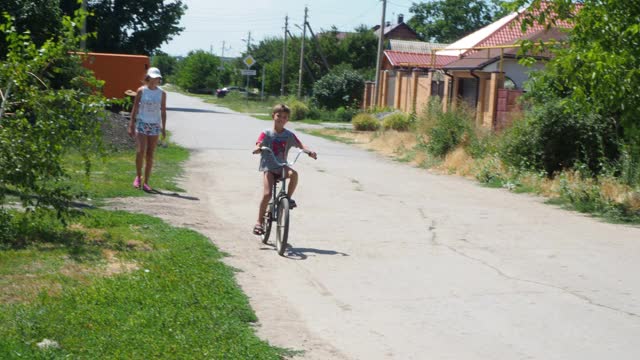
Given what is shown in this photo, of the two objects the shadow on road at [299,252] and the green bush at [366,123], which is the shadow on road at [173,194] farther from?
the green bush at [366,123]

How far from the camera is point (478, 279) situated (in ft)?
27.6

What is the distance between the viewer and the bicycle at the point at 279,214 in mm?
9102

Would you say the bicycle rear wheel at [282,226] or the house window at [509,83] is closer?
the bicycle rear wheel at [282,226]

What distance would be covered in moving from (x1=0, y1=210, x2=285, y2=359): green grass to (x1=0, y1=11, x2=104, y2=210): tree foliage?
1.90ft

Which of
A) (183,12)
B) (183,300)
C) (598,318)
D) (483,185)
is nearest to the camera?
(183,300)

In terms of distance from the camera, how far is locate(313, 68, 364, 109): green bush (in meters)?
54.6

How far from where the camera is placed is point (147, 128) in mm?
12930

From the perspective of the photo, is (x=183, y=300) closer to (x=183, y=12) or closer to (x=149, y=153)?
(x=149, y=153)

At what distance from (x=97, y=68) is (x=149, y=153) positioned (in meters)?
25.8

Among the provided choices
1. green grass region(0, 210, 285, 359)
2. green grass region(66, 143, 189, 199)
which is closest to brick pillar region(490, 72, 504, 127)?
green grass region(66, 143, 189, 199)

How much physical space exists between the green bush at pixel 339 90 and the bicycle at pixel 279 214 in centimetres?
4486

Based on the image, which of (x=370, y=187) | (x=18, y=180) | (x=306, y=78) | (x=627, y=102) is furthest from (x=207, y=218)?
(x=306, y=78)

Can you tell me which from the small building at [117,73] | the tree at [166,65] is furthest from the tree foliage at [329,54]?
the tree at [166,65]

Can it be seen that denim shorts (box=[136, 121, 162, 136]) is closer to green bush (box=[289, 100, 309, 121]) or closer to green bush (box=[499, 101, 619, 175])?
green bush (box=[499, 101, 619, 175])
